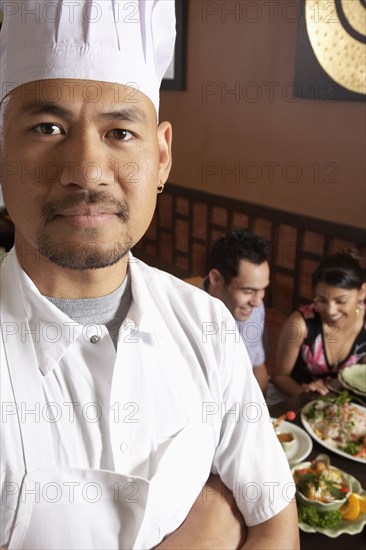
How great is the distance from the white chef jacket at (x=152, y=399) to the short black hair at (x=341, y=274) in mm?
1501

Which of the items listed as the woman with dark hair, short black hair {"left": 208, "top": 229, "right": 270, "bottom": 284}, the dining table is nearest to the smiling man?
short black hair {"left": 208, "top": 229, "right": 270, "bottom": 284}

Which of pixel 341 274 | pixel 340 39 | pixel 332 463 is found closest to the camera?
pixel 332 463

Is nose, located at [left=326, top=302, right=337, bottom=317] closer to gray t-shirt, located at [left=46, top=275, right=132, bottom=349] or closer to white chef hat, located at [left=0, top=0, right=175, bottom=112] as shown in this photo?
gray t-shirt, located at [left=46, top=275, right=132, bottom=349]

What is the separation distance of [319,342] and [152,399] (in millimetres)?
1836

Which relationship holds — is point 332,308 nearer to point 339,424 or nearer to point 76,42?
point 339,424

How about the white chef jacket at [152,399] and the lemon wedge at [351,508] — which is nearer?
the white chef jacket at [152,399]

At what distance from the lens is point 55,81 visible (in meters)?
0.93

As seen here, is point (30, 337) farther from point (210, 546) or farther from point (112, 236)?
point (210, 546)

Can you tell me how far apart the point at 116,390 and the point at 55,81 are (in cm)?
58

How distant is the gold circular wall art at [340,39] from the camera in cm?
325

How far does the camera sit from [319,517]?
1.44 metres

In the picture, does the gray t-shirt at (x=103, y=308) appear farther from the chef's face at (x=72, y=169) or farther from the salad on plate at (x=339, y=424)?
the salad on plate at (x=339, y=424)

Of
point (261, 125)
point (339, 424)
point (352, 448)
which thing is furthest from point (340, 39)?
point (352, 448)

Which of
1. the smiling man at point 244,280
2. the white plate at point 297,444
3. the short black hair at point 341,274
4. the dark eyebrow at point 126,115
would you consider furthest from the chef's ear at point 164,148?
the short black hair at point 341,274
